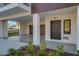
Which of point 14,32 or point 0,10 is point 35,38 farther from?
point 14,32

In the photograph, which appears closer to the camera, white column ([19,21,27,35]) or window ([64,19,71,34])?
window ([64,19,71,34])

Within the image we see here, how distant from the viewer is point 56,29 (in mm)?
15430

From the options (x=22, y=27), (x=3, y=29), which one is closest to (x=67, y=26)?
(x=3, y=29)

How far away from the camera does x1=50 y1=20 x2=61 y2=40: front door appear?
593 inches

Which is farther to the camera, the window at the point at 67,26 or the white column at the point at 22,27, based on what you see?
the white column at the point at 22,27

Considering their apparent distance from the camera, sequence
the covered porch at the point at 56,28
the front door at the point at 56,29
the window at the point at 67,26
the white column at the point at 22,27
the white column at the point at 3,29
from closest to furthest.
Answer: the covered porch at the point at 56,28 < the window at the point at 67,26 < the front door at the point at 56,29 < the white column at the point at 3,29 < the white column at the point at 22,27

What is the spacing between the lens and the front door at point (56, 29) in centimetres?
1505

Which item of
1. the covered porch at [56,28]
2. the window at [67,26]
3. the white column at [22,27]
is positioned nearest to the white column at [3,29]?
the white column at [22,27]

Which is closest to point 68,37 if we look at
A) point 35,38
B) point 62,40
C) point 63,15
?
point 62,40

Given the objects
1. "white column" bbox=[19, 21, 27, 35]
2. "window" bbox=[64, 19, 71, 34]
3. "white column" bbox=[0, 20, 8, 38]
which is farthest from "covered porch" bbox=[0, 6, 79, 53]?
"white column" bbox=[19, 21, 27, 35]

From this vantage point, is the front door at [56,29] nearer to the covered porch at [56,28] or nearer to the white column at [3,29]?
the covered porch at [56,28]

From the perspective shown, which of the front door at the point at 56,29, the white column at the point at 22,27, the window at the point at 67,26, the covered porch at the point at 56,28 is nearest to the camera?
the covered porch at the point at 56,28

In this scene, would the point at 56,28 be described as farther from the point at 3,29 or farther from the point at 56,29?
the point at 3,29

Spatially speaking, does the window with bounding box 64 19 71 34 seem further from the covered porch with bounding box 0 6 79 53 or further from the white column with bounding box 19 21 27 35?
the white column with bounding box 19 21 27 35
